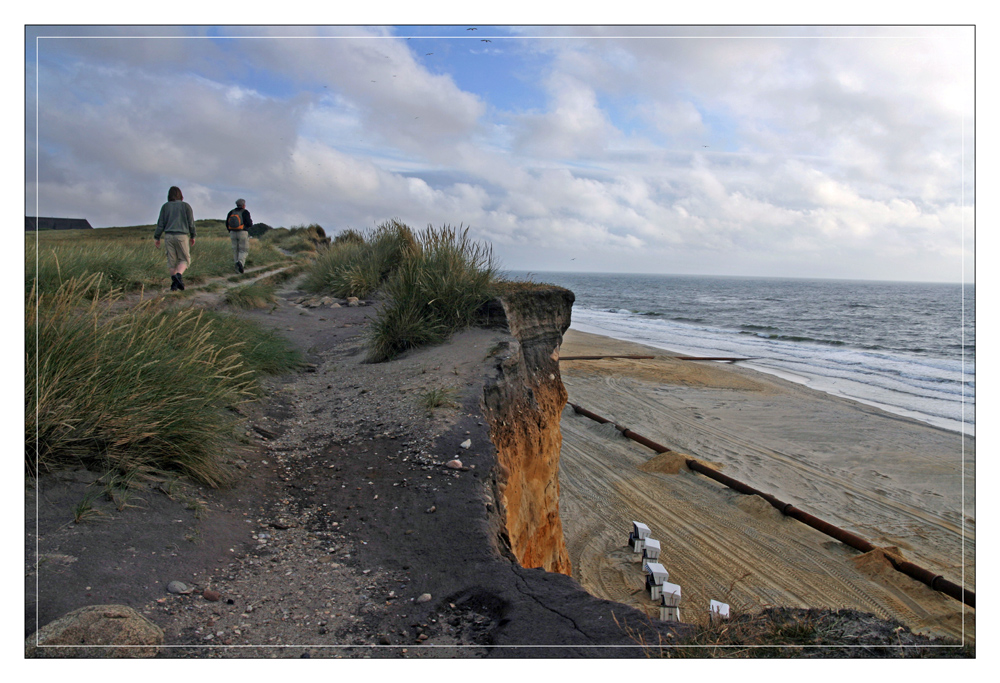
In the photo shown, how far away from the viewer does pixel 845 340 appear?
22.2 metres

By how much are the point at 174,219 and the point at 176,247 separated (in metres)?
0.42

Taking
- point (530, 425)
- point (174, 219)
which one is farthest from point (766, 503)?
point (174, 219)

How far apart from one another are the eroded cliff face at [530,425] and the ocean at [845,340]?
101 cm

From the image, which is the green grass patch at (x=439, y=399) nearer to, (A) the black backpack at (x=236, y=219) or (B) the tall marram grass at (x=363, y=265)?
(B) the tall marram grass at (x=363, y=265)

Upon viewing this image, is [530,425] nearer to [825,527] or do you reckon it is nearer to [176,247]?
[825,527]

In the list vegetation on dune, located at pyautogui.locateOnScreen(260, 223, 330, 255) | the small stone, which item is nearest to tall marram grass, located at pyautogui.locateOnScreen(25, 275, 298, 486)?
the small stone

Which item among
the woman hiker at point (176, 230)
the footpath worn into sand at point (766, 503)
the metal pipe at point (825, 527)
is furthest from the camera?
the woman hiker at point (176, 230)

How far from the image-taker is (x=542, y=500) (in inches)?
207

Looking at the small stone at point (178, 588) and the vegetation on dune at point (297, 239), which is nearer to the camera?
the small stone at point (178, 588)

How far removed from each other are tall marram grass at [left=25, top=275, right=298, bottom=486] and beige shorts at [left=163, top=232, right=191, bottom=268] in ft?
16.0

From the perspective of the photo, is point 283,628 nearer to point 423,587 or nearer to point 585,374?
point 423,587

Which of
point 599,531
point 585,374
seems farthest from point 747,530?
point 585,374

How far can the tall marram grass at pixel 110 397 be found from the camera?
8.30 feet

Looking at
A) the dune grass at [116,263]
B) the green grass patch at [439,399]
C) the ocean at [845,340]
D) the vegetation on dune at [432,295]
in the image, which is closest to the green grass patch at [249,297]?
the dune grass at [116,263]
